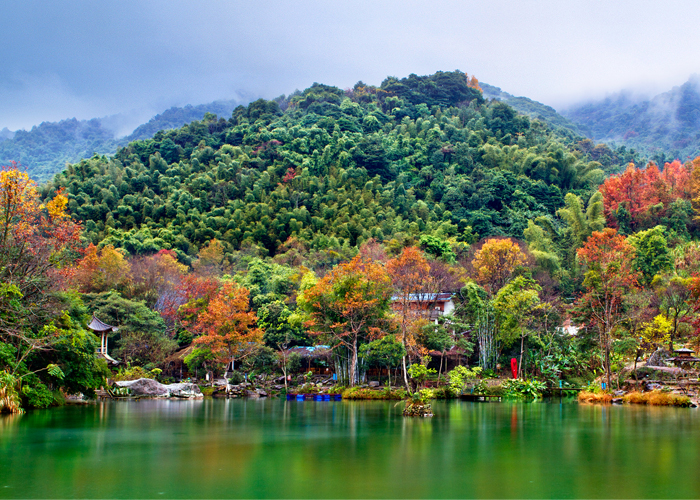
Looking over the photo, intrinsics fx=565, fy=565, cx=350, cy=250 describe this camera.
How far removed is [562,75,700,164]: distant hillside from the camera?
12100 cm

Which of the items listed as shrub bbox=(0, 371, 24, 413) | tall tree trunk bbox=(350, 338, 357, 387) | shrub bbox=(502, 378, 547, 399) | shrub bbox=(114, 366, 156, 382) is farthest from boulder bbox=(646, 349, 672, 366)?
shrub bbox=(0, 371, 24, 413)

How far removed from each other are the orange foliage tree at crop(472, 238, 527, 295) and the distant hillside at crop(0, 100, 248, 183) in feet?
297

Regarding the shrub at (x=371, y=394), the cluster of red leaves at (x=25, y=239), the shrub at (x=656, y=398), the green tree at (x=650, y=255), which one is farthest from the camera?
the green tree at (x=650, y=255)

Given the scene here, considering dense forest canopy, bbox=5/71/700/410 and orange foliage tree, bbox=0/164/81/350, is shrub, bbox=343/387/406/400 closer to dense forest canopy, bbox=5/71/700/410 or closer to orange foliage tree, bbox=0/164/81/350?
dense forest canopy, bbox=5/71/700/410

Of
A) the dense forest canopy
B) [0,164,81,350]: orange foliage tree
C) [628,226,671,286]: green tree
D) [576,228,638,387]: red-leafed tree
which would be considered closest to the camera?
[0,164,81,350]: orange foliage tree

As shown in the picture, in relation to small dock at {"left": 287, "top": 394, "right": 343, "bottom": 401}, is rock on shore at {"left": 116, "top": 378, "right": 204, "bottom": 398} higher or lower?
higher

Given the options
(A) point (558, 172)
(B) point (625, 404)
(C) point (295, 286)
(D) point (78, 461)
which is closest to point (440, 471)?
(D) point (78, 461)

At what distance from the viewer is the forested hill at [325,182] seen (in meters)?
55.1

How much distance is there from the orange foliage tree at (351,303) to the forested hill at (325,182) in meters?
16.6

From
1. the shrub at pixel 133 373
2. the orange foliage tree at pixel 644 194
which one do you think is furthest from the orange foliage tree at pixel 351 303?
the orange foliage tree at pixel 644 194

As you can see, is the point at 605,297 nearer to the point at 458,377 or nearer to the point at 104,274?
the point at 458,377

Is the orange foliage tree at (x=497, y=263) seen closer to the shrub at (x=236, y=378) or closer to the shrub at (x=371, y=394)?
the shrub at (x=371, y=394)

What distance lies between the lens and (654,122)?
450ft

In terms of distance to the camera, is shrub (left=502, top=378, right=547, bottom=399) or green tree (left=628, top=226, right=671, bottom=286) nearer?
shrub (left=502, top=378, right=547, bottom=399)
